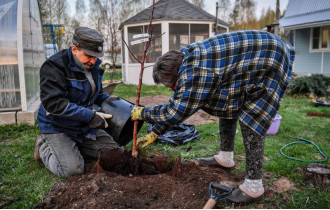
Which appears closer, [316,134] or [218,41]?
[218,41]

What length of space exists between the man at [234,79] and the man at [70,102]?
2.93ft

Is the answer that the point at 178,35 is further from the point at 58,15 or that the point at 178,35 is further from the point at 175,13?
the point at 58,15

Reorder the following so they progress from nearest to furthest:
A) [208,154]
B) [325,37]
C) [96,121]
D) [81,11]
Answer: [96,121], [208,154], [325,37], [81,11]

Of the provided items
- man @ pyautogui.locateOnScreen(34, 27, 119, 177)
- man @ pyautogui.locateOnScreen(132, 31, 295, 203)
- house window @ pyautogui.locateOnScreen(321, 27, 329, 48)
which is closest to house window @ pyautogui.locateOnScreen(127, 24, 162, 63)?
house window @ pyautogui.locateOnScreen(321, 27, 329, 48)

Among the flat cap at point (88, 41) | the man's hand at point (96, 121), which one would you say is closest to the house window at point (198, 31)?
the flat cap at point (88, 41)

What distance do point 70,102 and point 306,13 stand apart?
13.7m

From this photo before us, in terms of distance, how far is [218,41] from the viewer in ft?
6.79

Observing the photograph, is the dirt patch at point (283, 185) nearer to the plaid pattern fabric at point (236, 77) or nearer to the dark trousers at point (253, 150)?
the dark trousers at point (253, 150)

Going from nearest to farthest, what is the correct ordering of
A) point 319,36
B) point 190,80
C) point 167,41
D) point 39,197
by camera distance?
1. point 190,80
2. point 39,197
3. point 167,41
4. point 319,36

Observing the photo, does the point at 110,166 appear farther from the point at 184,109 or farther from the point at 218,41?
the point at 218,41

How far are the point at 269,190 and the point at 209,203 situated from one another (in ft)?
2.57

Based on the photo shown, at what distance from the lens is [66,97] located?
2.79 m

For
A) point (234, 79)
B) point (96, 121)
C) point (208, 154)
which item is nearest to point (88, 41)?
point (96, 121)

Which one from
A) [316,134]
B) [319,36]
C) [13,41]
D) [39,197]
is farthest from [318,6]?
[39,197]
